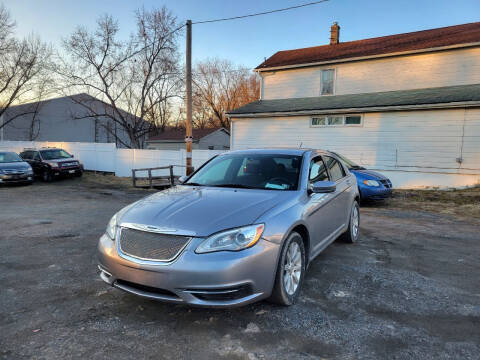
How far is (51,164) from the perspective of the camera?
51.9 ft

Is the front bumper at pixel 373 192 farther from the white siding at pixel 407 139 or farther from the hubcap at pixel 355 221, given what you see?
the white siding at pixel 407 139

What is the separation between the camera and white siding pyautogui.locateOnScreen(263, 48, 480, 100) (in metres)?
14.3

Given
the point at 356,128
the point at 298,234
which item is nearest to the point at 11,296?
the point at 298,234

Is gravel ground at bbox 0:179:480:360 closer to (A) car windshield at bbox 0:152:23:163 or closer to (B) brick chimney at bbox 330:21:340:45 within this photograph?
(A) car windshield at bbox 0:152:23:163

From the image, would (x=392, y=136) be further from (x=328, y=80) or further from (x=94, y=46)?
(x=94, y=46)

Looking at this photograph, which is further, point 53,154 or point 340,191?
point 53,154

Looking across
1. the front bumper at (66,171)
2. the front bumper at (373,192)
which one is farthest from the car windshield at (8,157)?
the front bumper at (373,192)

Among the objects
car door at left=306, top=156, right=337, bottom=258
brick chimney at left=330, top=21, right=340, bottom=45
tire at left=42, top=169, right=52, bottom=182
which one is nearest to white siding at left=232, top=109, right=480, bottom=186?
brick chimney at left=330, top=21, right=340, bottom=45

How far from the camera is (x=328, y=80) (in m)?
17.3

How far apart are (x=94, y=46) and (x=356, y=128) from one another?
795 inches

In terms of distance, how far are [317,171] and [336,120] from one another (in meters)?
11.8

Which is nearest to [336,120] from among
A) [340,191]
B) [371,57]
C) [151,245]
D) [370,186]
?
[371,57]

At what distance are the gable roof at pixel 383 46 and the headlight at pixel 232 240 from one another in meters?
15.7

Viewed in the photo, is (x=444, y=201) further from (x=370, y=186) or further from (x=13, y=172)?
(x=13, y=172)
